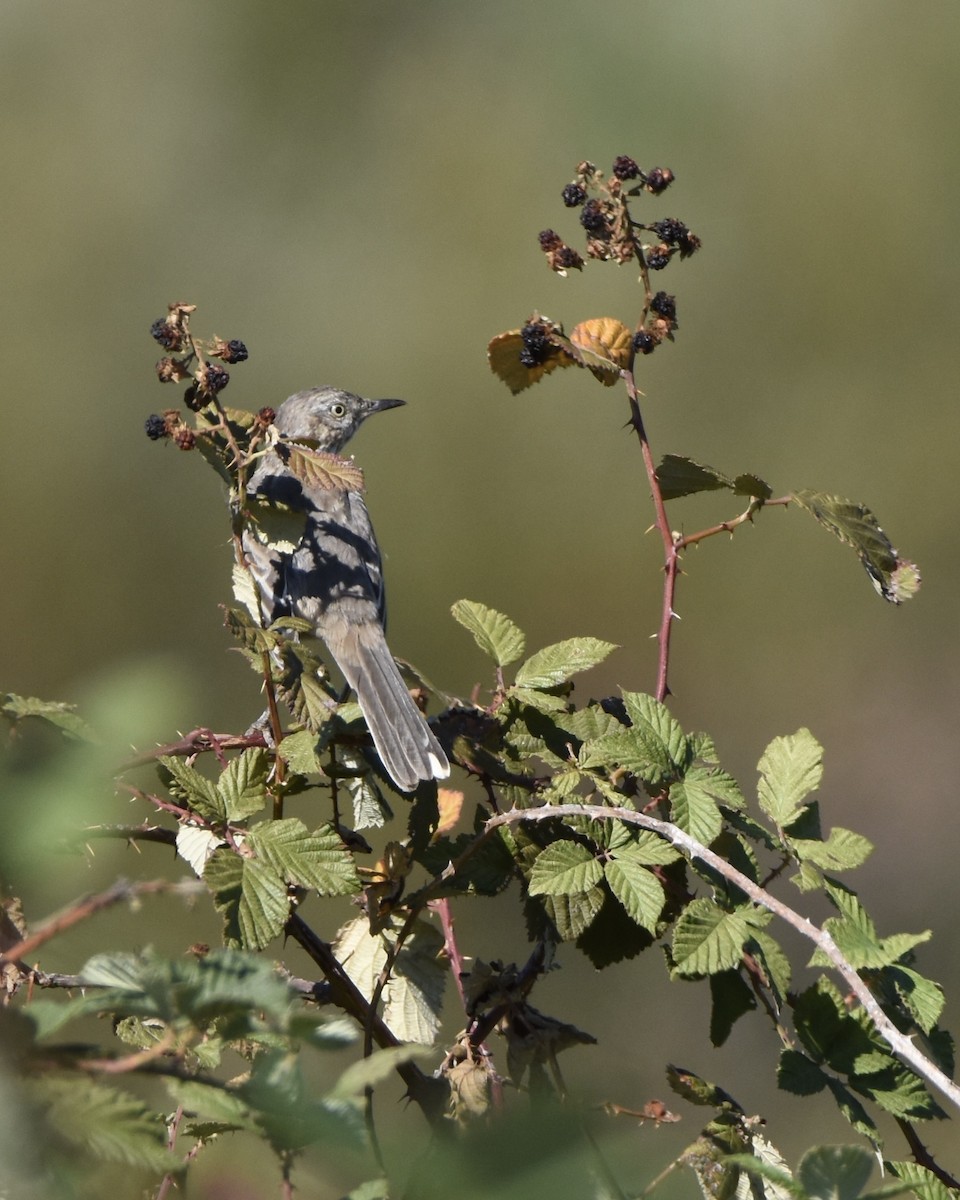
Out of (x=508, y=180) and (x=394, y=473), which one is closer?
(x=394, y=473)

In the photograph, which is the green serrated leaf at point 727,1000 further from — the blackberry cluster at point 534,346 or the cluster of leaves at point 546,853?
the blackberry cluster at point 534,346

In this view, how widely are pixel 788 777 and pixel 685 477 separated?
60 centimetres

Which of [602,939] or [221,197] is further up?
[221,197]

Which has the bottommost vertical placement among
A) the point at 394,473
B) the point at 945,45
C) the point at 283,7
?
the point at 394,473

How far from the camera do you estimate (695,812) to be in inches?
76.1

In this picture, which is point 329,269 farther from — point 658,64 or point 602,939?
point 602,939

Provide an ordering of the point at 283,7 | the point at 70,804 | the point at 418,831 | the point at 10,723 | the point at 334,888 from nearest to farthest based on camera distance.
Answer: the point at 70,804 < the point at 10,723 < the point at 334,888 < the point at 418,831 < the point at 283,7

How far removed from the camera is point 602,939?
226cm

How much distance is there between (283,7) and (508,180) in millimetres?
2101

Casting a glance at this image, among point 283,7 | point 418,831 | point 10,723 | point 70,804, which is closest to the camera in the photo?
point 70,804

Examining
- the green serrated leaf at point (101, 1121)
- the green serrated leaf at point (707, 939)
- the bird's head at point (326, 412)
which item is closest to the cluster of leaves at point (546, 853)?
the green serrated leaf at point (707, 939)

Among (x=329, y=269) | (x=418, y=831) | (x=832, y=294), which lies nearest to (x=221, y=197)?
(x=329, y=269)

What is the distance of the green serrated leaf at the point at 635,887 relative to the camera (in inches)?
75.2

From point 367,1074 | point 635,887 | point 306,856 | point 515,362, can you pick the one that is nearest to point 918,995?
point 635,887
